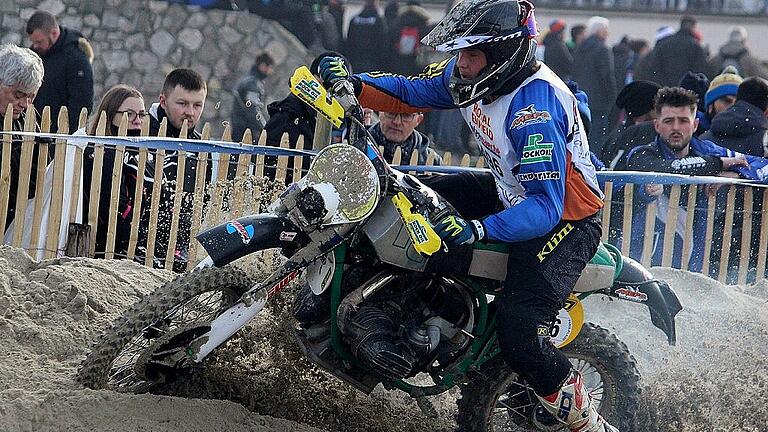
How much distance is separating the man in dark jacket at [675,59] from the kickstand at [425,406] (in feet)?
29.9

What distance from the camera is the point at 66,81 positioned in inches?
387

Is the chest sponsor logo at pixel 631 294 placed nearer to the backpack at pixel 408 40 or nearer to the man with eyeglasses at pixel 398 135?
the man with eyeglasses at pixel 398 135

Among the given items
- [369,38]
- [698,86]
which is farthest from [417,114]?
[369,38]

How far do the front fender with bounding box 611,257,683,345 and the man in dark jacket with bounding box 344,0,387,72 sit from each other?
971cm

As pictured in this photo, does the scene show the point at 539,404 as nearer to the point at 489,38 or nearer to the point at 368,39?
the point at 489,38

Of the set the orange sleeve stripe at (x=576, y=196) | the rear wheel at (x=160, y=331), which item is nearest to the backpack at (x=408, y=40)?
the orange sleeve stripe at (x=576, y=196)

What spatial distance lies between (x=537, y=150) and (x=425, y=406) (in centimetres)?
135

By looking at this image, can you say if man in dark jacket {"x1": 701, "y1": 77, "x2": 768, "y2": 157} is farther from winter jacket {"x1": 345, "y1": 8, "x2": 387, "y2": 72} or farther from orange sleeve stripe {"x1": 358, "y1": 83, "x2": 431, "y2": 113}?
winter jacket {"x1": 345, "y1": 8, "x2": 387, "y2": 72}

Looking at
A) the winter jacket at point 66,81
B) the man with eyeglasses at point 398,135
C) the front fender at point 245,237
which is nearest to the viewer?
the front fender at point 245,237

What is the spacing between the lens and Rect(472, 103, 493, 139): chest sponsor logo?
193 inches

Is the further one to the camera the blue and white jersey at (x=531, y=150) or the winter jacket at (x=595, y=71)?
the winter jacket at (x=595, y=71)

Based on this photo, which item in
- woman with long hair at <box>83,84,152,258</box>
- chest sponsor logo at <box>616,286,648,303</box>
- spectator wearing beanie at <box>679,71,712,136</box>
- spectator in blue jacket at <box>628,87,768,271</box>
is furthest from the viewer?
spectator wearing beanie at <box>679,71,712,136</box>

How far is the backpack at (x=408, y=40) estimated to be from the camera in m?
14.6

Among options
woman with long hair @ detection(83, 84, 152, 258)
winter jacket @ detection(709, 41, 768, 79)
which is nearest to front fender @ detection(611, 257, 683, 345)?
woman with long hair @ detection(83, 84, 152, 258)
